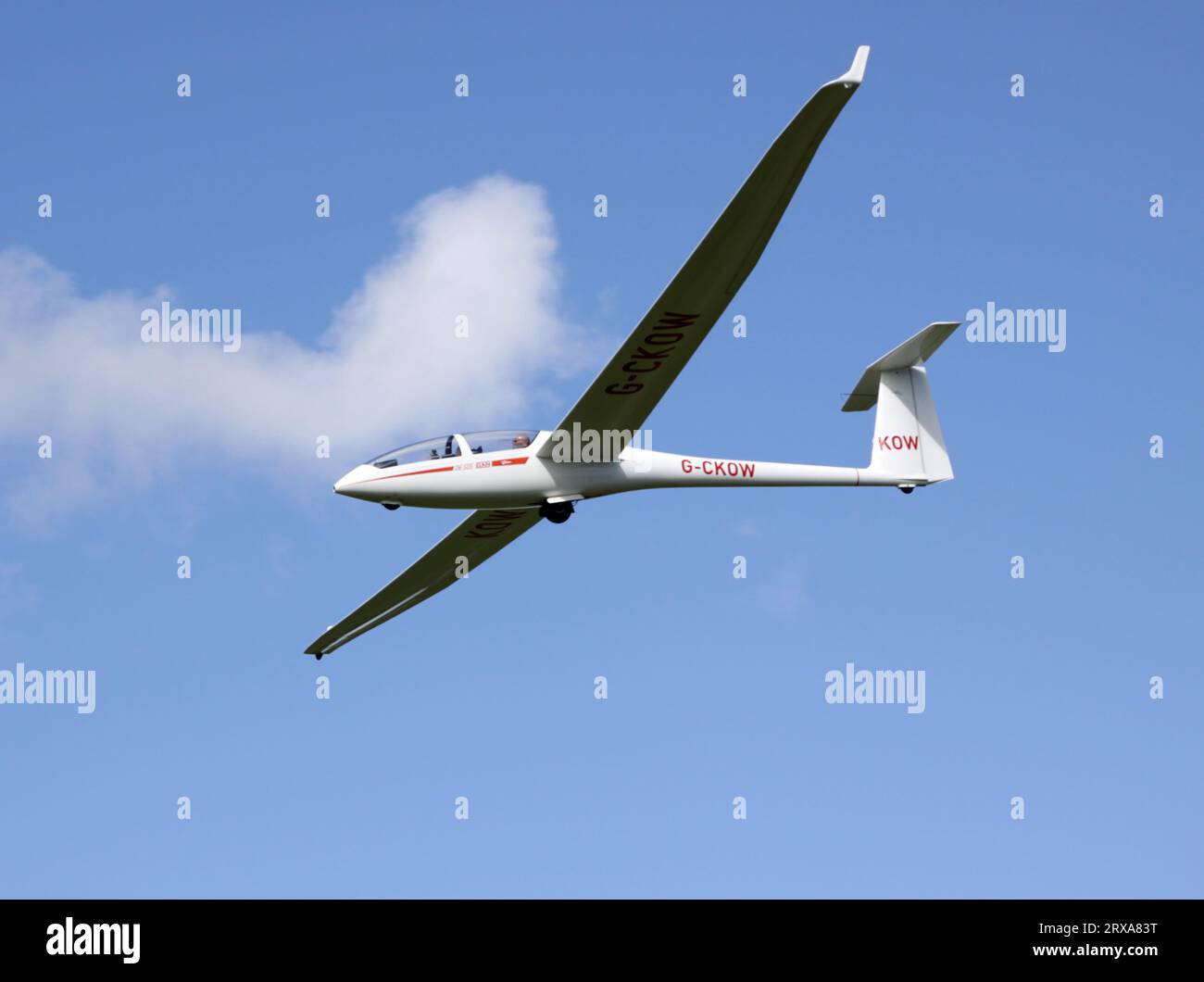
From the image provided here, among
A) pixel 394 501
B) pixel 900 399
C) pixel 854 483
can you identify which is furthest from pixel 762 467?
pixel 394 501

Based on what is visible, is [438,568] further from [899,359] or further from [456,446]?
[899,359]

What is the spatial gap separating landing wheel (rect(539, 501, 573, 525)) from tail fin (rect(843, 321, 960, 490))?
5150 mm

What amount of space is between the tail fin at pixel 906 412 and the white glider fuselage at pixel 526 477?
2.51m

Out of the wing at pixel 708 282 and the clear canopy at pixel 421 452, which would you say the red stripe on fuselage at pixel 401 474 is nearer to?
the clear canopy at pixel 421 452

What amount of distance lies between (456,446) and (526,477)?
1121mm

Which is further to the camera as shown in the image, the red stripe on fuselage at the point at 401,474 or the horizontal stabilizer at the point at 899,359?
the horizontal stabilizer at the point at 899,359

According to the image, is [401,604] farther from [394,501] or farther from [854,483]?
[854,483]

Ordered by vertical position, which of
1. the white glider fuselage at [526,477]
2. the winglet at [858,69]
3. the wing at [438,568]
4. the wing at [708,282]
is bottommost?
the wing at [438,568]

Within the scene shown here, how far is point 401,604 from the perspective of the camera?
24828mm

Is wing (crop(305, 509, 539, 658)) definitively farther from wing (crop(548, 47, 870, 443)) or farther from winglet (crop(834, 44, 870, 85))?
winglet (crop(834, 44, 870, 85))

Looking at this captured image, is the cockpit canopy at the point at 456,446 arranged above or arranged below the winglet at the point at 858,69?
below

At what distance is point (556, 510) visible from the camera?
21.0 m

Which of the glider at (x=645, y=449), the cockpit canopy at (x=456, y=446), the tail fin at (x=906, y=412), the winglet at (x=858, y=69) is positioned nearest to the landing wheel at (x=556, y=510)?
the glider at (x=645, y=449)

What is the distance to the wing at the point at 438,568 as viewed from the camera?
23.0 meters
